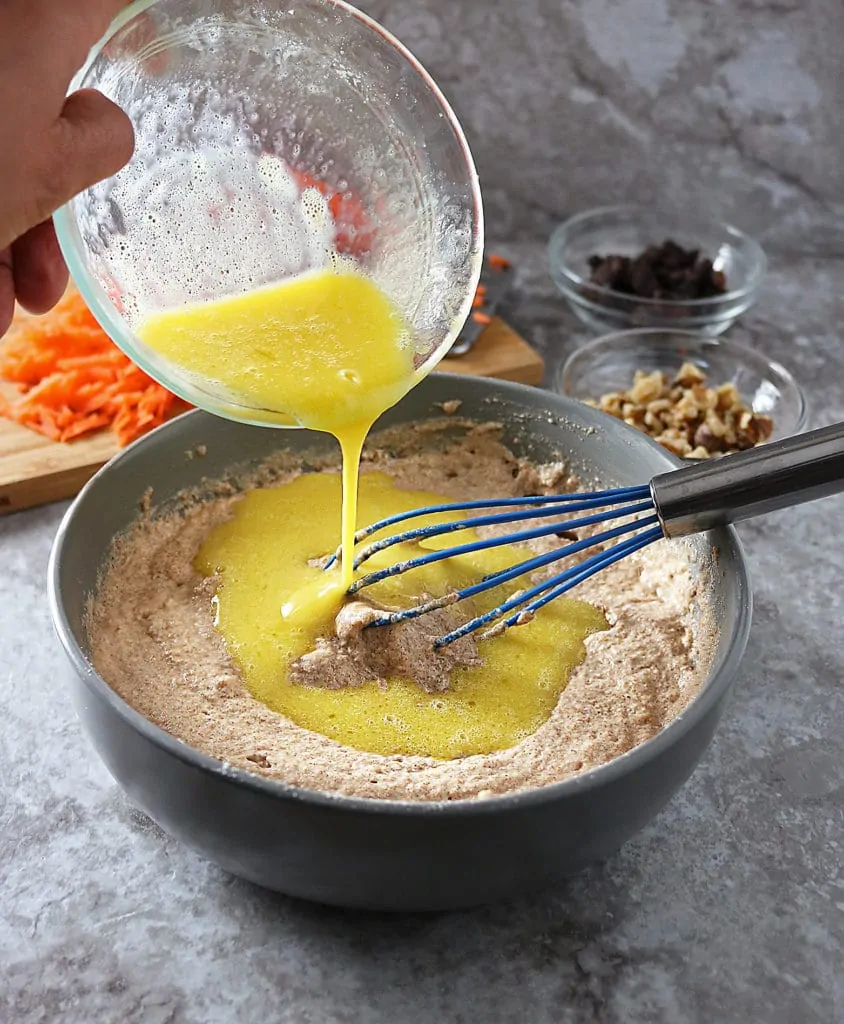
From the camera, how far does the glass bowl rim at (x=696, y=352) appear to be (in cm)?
195

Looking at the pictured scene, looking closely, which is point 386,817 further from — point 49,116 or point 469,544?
point 49,116

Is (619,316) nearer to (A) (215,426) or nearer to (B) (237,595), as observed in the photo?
(A) (215,426)

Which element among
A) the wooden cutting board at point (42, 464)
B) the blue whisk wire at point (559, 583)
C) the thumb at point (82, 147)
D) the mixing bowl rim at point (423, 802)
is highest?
the thumb at point (82, 147)

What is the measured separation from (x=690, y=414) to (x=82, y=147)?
3.79ft

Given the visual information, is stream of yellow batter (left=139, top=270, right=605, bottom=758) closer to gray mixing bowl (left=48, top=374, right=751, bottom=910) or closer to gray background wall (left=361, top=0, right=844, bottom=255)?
gray mixing bowl (left=48, top=374, right=751, bottom=910)

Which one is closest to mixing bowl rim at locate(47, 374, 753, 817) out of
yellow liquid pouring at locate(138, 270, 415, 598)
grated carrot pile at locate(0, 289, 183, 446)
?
yellow liquid pouring at locate(138, 270, 415, 598)

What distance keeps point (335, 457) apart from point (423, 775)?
60 cm

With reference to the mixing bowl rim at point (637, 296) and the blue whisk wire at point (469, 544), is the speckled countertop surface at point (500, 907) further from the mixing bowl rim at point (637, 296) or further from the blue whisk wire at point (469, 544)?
the mixing bowl rim at point (637, 296)

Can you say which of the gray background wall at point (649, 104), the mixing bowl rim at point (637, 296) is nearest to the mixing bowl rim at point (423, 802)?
the mixing bowl rim at point (637, 296)

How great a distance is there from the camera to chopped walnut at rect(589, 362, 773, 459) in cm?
184

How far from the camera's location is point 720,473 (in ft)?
4.03

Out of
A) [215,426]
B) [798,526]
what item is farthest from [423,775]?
[798,526]

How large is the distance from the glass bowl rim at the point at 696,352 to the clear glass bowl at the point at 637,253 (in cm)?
6

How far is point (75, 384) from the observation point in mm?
1871
